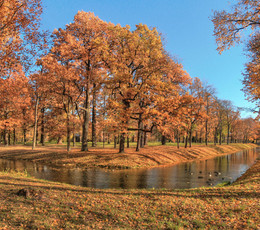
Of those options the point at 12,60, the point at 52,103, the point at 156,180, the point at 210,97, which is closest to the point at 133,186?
the point at 156,180

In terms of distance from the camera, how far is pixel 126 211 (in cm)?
713

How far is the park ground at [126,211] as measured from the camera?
6082mm

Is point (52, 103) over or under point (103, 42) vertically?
under

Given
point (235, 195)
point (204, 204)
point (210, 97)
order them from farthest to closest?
point (210, 97) < point (235, 195) < point (204, 204)

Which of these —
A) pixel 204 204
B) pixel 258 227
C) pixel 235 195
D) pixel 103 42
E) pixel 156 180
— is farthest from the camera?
pixel 103 42

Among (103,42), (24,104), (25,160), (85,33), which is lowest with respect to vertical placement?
(25,160)

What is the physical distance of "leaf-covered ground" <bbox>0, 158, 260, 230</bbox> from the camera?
6082mm

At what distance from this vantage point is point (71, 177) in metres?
16.5

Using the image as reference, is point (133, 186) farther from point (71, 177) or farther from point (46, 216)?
point (46, 216)

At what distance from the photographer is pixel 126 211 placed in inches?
281

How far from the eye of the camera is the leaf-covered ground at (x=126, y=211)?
Result: 6082 mm

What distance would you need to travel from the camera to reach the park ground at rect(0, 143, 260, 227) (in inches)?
239

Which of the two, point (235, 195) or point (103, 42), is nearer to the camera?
point (235, 195)

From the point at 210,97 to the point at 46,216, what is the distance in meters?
47.2
